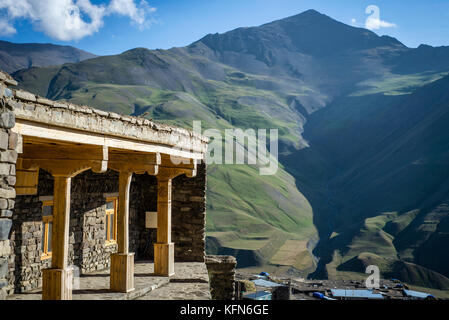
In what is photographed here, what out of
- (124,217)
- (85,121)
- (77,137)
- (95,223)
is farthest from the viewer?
(95,223)

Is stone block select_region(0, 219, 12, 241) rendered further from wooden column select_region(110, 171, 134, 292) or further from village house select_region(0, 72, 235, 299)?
wooden column select_region(110, 171, 134, 292)

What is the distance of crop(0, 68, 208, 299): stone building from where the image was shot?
20.5ft

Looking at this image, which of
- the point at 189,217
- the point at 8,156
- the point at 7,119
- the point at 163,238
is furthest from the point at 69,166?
the point at 189,217

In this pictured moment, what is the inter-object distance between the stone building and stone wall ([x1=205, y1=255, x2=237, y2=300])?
34.2 inches

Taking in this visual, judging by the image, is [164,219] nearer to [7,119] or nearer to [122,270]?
[122,270]

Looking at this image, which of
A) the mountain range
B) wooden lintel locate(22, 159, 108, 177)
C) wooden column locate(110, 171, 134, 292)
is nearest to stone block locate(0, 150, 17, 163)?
wooden lintel locate(22, 159, 108, 177)

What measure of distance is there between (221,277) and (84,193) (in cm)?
591

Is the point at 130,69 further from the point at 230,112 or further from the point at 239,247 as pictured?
the point at 239,247

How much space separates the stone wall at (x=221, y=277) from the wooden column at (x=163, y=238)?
3.05 meters

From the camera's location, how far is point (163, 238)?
11.9 m

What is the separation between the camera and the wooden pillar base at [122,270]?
375 inches

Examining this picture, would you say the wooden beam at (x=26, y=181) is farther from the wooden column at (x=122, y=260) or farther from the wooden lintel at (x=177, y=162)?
the wooden lintel at (x=177, y=162)

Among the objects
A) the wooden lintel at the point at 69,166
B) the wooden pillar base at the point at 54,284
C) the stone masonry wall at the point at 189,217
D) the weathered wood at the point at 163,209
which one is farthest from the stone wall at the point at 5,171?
the stone masonry wall at the point at 189,217

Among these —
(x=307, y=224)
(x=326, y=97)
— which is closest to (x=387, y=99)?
(x=326, y=97)
